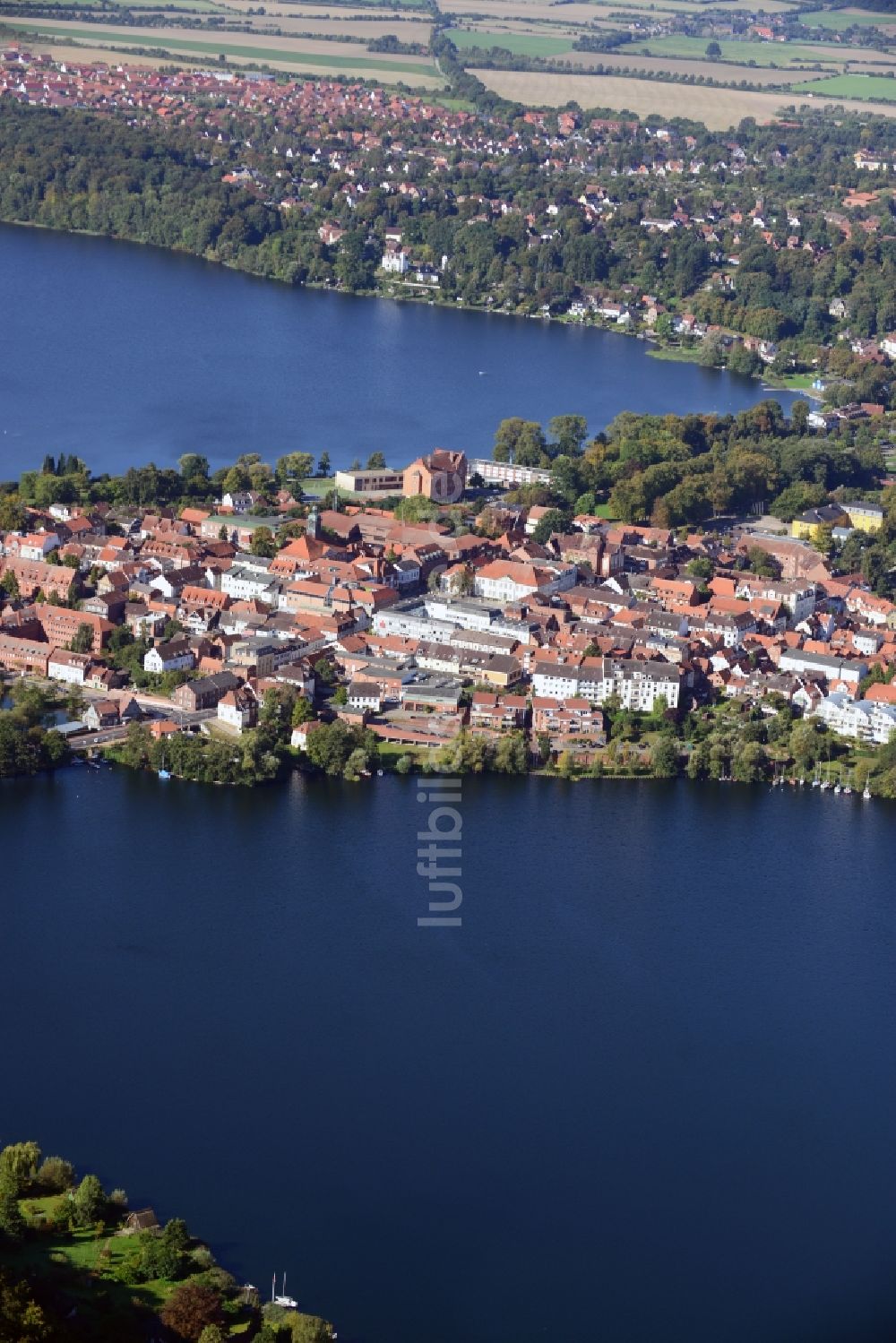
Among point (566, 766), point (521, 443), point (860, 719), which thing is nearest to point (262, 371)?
point (521, 443)

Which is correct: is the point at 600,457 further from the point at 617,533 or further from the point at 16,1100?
the point at 16,1100

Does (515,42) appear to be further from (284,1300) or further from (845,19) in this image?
(284,1300)

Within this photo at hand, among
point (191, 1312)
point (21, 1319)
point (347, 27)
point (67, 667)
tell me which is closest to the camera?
point (21, 1319)

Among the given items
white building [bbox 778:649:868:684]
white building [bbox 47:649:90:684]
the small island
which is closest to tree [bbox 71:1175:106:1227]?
the small island

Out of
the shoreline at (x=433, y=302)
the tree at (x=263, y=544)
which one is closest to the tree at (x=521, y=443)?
the tree at (x=263, y=544)

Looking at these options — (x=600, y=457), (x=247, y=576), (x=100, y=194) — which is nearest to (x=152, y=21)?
(x=100, y=194)

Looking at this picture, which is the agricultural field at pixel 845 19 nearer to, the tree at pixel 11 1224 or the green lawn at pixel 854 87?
the green lawn at pixel 854 87

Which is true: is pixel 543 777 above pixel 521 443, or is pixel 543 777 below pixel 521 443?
below
